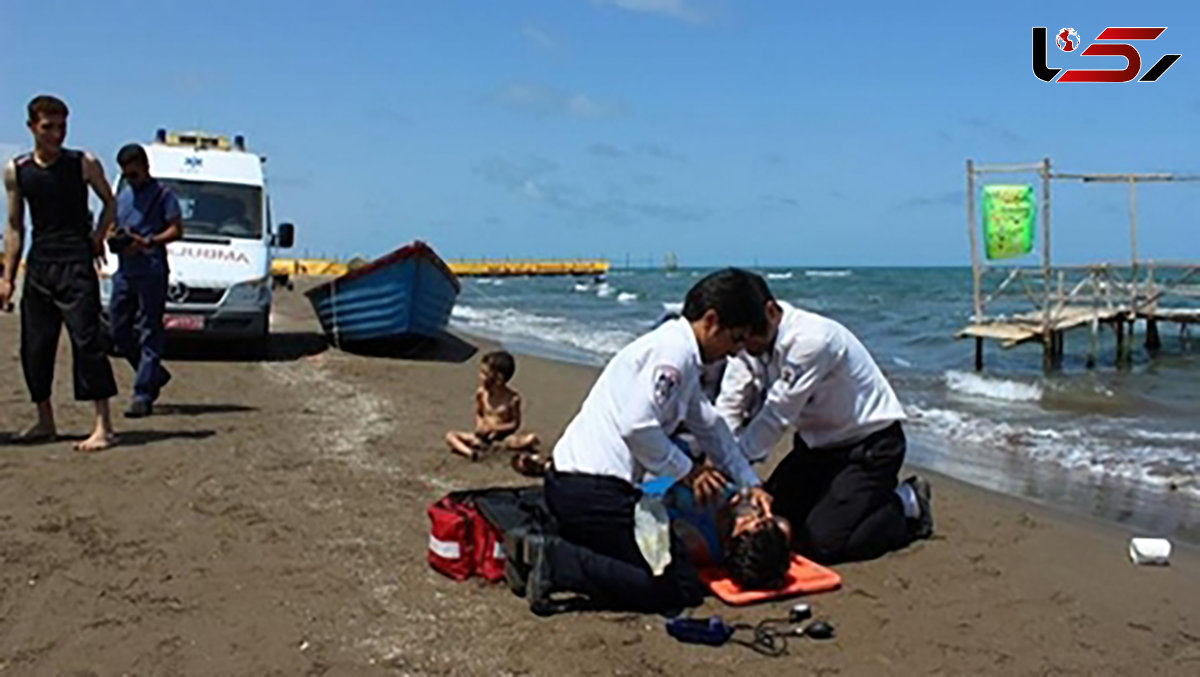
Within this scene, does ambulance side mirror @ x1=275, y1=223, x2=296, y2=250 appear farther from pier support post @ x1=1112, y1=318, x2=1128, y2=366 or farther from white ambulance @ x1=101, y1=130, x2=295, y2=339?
pier support post @ x1=1112, y1=318, x2=1128, y2=366

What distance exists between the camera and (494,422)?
7.36 m

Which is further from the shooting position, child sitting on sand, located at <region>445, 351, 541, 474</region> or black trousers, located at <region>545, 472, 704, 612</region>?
child sitting on sand, located at <region>445, 351, 541, 474</region>

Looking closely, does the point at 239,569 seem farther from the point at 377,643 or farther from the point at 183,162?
the point at 183,162

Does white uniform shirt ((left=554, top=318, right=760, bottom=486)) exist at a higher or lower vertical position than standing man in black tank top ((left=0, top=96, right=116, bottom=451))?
lower

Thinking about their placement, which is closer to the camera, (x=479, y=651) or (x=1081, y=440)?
(x=479, y=651)

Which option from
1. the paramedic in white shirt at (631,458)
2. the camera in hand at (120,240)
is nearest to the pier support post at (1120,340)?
the camera in hand at (120,240)

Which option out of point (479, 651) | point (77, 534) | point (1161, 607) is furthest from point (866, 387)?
point (77, 534)

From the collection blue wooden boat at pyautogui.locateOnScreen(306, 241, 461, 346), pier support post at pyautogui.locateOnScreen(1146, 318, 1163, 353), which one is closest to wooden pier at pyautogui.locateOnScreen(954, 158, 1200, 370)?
pier support post at pyautogui.locateOnScreen(1146, 318, 1163, 353)

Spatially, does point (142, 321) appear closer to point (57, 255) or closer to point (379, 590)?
point (57, 255)

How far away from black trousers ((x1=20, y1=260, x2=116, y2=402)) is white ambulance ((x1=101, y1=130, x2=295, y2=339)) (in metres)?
5.00

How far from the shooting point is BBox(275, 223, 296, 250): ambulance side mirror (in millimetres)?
13352

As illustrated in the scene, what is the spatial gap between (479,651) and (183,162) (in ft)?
35.5

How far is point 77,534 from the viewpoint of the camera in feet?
16.9

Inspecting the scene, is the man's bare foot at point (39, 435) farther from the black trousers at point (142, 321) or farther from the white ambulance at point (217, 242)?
the white ambulance at point (217, 242)
